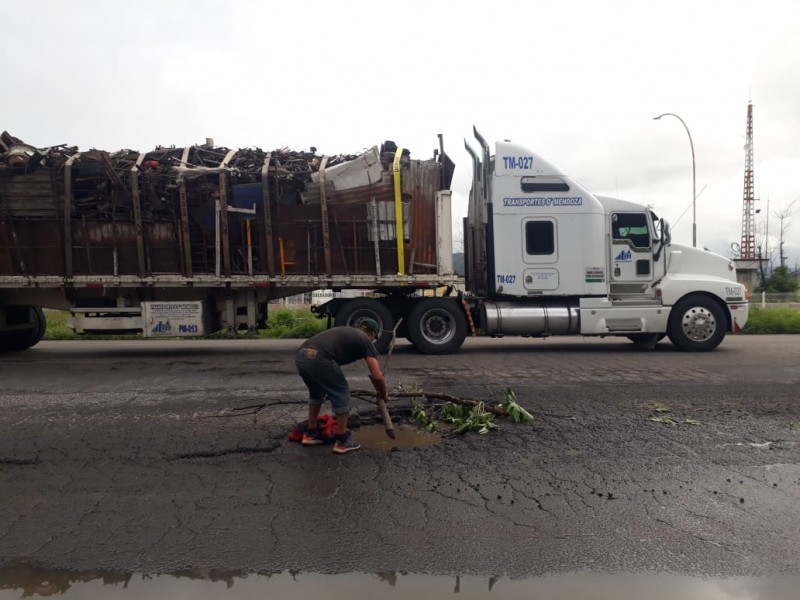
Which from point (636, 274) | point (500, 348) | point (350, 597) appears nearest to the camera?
point (350, 597)

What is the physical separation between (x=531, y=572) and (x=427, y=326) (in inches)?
321

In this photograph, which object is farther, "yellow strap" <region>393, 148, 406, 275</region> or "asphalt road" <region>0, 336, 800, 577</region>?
"yellow strap" <region>393, 148, 406, 275</region>

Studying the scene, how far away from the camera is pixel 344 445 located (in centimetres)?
508

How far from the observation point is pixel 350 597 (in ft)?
9.95

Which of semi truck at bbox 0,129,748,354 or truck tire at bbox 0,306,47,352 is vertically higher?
semi truck at bbox 0,129,748,354

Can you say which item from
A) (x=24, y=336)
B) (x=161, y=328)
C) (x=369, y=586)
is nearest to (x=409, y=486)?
(x=369, y=586)

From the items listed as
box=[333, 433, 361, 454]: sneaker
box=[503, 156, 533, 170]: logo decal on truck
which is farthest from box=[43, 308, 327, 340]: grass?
box=[333, 433, 361, 454]: sneaker

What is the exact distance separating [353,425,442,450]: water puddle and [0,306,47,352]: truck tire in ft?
30.1

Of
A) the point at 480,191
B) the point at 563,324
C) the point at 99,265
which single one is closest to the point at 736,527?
the point at 563,324

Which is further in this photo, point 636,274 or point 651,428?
point 636,274

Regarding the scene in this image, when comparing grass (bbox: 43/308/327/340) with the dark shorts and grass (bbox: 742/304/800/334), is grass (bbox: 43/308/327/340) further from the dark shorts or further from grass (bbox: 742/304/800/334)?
grass (bbox: 742/304/800/334)

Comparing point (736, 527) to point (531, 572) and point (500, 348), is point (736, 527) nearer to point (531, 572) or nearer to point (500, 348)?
point (531, 572)

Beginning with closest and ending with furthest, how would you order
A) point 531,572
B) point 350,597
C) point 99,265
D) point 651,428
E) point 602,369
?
point 350,597 → point 531,572 → point 651,428 → point 602,369 → point 99,265

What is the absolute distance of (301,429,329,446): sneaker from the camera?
524 centimetres
